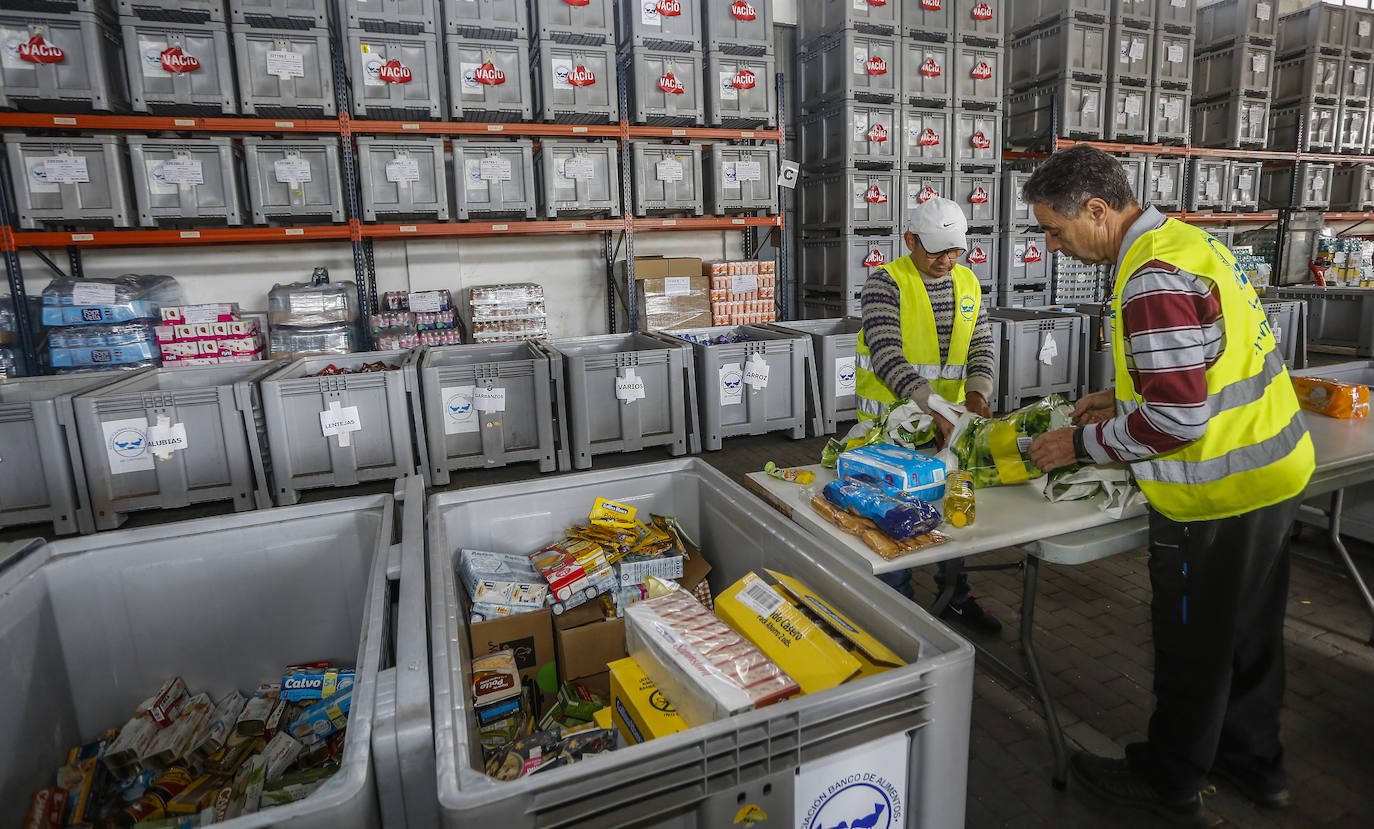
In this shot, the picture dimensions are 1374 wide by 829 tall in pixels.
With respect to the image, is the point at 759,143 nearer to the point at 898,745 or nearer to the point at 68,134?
the point at 68,134

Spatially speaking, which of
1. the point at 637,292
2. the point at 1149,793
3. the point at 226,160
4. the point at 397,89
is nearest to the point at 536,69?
the point at 397,89

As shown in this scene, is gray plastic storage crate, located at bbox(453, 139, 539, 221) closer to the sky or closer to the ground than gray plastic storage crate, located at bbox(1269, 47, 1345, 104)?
closer to the ground

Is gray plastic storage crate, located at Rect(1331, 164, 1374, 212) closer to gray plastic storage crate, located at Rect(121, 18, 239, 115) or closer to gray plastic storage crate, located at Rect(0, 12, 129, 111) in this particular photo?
gray plastic storage crate, located at Rect(121, 18, 239, 115)

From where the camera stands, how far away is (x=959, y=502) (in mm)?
1854

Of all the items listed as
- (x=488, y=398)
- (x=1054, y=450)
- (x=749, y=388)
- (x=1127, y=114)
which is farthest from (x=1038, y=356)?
(x=1054, y=450)

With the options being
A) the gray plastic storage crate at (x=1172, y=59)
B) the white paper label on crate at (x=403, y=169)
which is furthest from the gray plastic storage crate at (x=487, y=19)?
the gray plastic storage crate at (x=1172, y=59)

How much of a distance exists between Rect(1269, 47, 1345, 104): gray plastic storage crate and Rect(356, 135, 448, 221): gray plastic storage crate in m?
9.55

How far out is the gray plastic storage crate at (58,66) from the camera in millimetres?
4848

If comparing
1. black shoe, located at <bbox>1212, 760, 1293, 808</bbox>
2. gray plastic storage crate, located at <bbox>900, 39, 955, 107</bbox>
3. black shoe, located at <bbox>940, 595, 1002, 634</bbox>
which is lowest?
black shoe, located at <bbox>1212, 760, 1293, 808</bbox>

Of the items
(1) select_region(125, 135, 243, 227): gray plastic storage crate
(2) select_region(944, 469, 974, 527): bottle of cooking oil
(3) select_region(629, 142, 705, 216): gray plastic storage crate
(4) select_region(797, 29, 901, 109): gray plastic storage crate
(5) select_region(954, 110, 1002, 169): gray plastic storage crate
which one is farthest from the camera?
(5) select_region(954, 110, 1002, 169): gray plastic storage crate

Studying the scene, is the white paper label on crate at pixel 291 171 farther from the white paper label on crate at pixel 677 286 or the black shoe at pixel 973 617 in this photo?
the black shoe at pixel 973 617

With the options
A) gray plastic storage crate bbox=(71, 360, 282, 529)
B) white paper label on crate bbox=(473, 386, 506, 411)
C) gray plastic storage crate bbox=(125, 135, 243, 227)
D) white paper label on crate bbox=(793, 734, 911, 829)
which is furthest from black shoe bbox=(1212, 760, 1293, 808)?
gray plastic storage crate bbox=(125, 135, 243, 227)

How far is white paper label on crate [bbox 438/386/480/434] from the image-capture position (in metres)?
4.77

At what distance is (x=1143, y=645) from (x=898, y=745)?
233 cm
